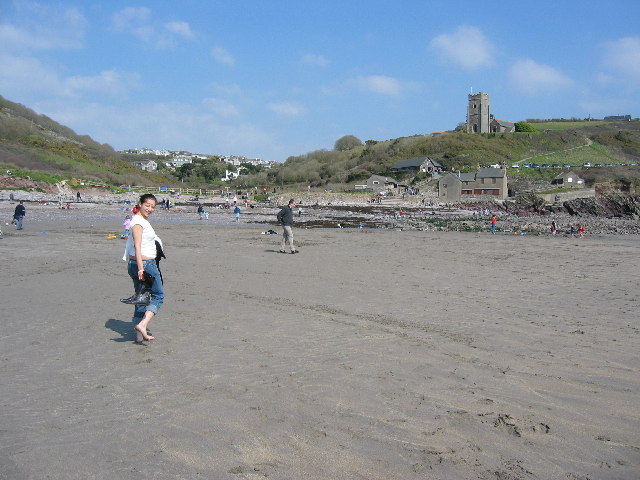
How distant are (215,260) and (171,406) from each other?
997 cm

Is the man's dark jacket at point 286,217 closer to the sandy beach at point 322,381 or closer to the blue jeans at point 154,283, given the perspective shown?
the sandy beach at point 322,381

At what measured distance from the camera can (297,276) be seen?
11398 mm

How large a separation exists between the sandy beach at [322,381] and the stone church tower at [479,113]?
135 metres

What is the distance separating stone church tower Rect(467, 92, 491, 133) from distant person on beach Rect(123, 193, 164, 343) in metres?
140

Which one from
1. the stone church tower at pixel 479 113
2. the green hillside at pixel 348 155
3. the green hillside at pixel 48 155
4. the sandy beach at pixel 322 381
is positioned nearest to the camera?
the sandy beach at pixel 322 381

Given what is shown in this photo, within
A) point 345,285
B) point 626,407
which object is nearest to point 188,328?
point 345,285

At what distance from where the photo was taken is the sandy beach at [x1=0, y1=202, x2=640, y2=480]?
3395 millimetres

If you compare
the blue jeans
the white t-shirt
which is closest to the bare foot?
the blue jeans

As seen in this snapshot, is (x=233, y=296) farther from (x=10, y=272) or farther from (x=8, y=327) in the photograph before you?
(x=10, y=272)

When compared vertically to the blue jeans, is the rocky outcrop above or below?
above

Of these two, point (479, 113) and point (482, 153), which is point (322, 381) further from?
point (479, 113)

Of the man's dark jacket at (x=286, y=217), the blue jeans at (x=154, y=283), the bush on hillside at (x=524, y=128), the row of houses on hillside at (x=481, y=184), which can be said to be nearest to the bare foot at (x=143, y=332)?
the blue jeans at (x=154, y=283)

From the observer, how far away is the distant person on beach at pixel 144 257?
5.84 metres

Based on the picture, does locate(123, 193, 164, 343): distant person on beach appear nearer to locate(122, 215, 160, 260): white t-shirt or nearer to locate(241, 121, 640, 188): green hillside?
locate(122, 215, 160, 260): white t-shirt
